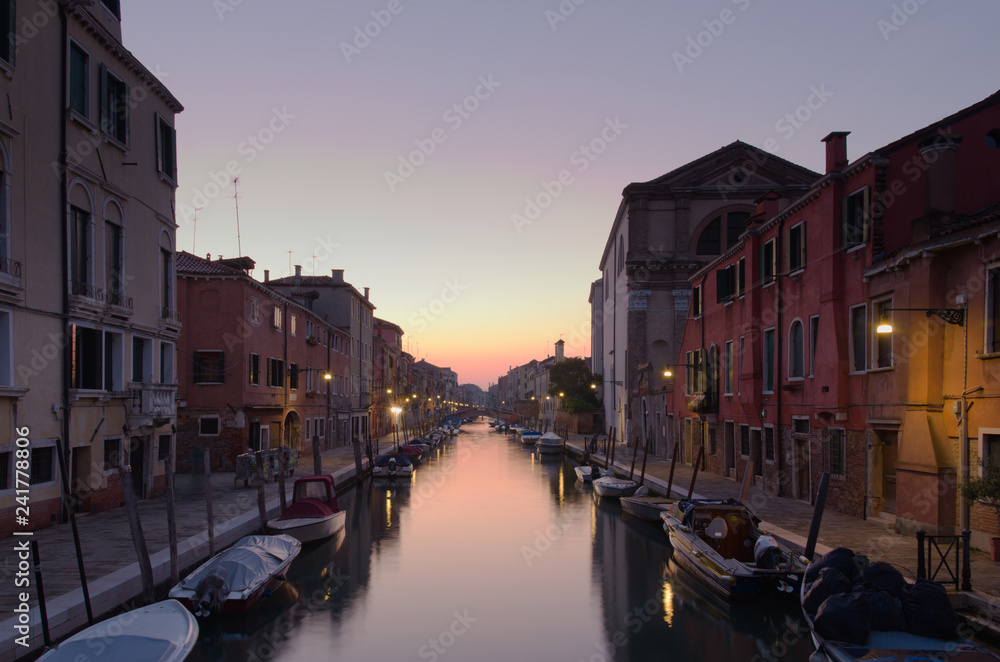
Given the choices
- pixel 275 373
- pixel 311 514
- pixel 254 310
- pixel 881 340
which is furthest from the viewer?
pixel 275 373

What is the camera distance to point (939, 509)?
12.4 m

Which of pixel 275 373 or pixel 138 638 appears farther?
pixel 275 373

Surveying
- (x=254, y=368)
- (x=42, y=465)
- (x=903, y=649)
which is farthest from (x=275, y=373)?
(x=903, y=649)

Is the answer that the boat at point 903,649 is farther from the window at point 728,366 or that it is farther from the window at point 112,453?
the window at point 728,366

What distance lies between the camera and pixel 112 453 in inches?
661

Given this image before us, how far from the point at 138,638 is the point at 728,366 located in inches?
806

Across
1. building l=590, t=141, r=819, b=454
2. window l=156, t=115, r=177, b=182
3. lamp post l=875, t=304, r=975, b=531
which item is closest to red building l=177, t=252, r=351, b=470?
window l=156, t=115, r=177, b=182

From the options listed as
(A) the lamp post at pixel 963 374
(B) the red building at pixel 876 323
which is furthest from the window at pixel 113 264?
(B) the red building at pixel 876 323

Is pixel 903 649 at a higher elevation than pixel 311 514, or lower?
higher

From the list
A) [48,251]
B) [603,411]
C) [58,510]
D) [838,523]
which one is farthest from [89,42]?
[603,411]

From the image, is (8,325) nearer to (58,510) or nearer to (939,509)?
(58,510)

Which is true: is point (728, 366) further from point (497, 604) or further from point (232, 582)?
point (232, 582)

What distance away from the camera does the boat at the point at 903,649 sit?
25.0 feet

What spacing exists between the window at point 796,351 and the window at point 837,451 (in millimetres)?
2371
